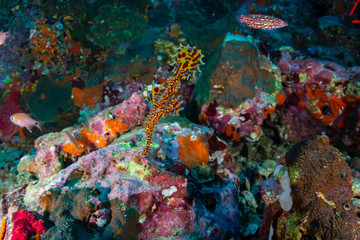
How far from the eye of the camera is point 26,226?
87.0 inches

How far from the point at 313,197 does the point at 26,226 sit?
9.98 feet

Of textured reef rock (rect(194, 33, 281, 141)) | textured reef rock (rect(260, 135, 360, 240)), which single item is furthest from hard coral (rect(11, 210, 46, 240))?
textured reef rock (rect(194, 33, 281, 141))

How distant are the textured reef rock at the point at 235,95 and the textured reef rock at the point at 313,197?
2483mm

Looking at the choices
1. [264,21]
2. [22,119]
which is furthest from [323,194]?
[22,119]

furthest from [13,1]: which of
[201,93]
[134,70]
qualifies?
[201,93]

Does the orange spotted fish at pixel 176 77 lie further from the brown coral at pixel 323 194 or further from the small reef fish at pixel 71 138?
the brown coral at pixel 323 194

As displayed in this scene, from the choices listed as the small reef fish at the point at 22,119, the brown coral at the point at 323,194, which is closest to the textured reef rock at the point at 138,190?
the small reef fish at the point at 22,119

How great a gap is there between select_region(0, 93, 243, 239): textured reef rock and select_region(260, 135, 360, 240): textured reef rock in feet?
3.37

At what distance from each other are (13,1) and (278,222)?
1213 cm

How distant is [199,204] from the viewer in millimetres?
3061

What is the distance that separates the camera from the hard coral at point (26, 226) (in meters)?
2.12

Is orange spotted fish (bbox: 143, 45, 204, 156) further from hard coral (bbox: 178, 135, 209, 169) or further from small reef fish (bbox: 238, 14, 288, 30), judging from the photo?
small reef fish (bbox: 238, 14, 288, 30)

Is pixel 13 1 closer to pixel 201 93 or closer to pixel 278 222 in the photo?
pixel 201 93

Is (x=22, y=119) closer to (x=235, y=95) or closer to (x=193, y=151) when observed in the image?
(x=193, y=151)
